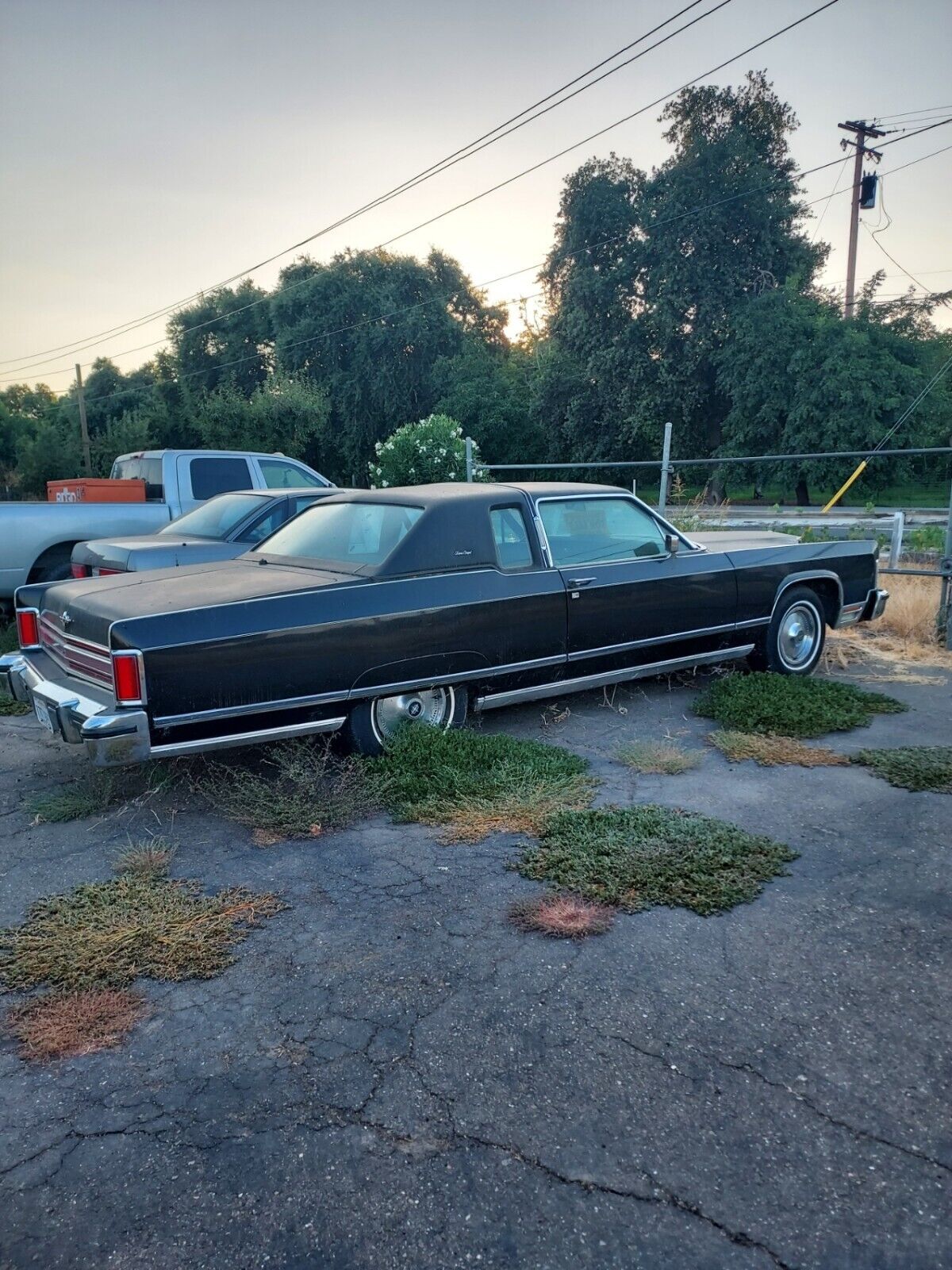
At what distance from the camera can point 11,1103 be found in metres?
2.45

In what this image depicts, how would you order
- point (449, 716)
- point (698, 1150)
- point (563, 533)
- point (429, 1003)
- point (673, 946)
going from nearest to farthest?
point (698, 1150) → point (429, 1003) → point (673, 946) → point (449, 716) → point (563, 533)

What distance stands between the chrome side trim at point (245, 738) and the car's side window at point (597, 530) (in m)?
1.86

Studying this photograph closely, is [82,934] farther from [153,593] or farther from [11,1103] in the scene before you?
[153,593]

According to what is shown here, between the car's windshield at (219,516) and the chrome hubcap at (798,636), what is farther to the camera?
the car's windshield at (219,516)

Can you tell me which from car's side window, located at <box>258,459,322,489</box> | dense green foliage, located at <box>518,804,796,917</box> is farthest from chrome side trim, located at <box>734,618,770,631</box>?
car's side window, located at <box>258,459,322,489</box>

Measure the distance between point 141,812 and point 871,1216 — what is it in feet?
A: 11.8

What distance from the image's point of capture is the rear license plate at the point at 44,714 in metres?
4.44

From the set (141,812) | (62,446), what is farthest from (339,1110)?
(62,446)

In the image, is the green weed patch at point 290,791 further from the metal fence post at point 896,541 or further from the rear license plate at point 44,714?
the metal fence post at point 896,541

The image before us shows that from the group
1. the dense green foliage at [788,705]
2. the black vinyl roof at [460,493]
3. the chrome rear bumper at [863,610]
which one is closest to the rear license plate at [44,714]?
the black vinyl roof at [460,493]

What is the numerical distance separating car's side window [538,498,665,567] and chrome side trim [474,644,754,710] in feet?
2.43

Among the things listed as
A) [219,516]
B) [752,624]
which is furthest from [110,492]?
[752,624]

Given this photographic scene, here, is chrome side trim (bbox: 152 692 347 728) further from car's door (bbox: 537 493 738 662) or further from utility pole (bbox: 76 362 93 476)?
utility pole (bbox: 76 362 93 476)

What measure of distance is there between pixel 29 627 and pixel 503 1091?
4.11 m
